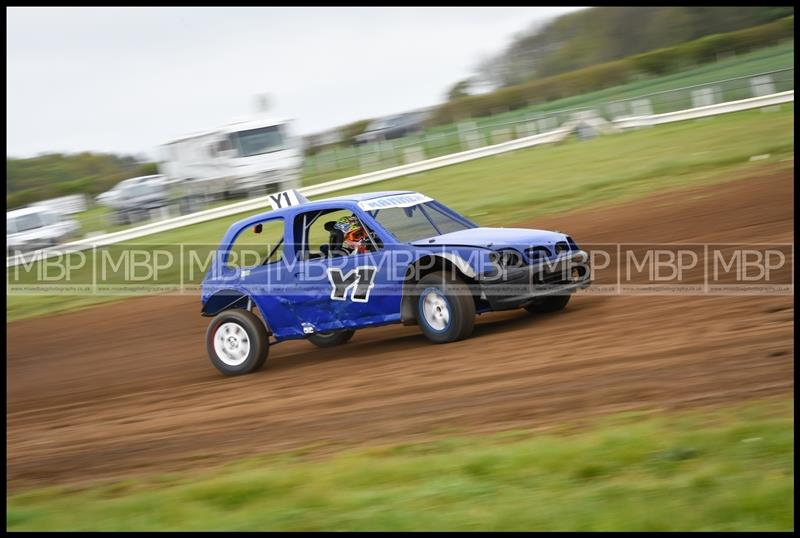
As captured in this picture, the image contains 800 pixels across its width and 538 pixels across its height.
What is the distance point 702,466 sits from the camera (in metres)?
5.31

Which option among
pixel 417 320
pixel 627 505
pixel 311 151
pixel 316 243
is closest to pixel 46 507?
pixel 627 505

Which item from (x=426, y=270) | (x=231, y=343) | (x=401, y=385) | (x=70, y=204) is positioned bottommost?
(x=401, y=385)

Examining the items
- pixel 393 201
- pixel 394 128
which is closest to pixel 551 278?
pixel 393 201

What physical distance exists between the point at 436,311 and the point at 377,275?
69cm

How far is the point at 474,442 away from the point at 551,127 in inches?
961

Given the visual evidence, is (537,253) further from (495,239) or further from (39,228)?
(39,228)

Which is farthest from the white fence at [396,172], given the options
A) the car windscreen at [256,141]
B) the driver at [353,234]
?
the driver at [353,234]

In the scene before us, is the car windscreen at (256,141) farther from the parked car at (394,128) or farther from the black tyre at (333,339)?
the black tyre at (333,339)

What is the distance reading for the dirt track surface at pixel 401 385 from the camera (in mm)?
6957

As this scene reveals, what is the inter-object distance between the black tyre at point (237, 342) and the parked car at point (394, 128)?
3581cm

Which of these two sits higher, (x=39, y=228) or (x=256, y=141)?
(x=256, y=141)

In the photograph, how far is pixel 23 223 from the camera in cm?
2814

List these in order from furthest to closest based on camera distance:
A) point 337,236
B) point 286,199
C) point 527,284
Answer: point 286,199
point 337,236
point 527,284

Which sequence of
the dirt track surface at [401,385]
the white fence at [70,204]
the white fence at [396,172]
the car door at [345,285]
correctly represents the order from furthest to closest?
the white fence at [70,204] < the white fence at [396,172] < the car door at [345,285] < the dirt track surface at [401,385]
